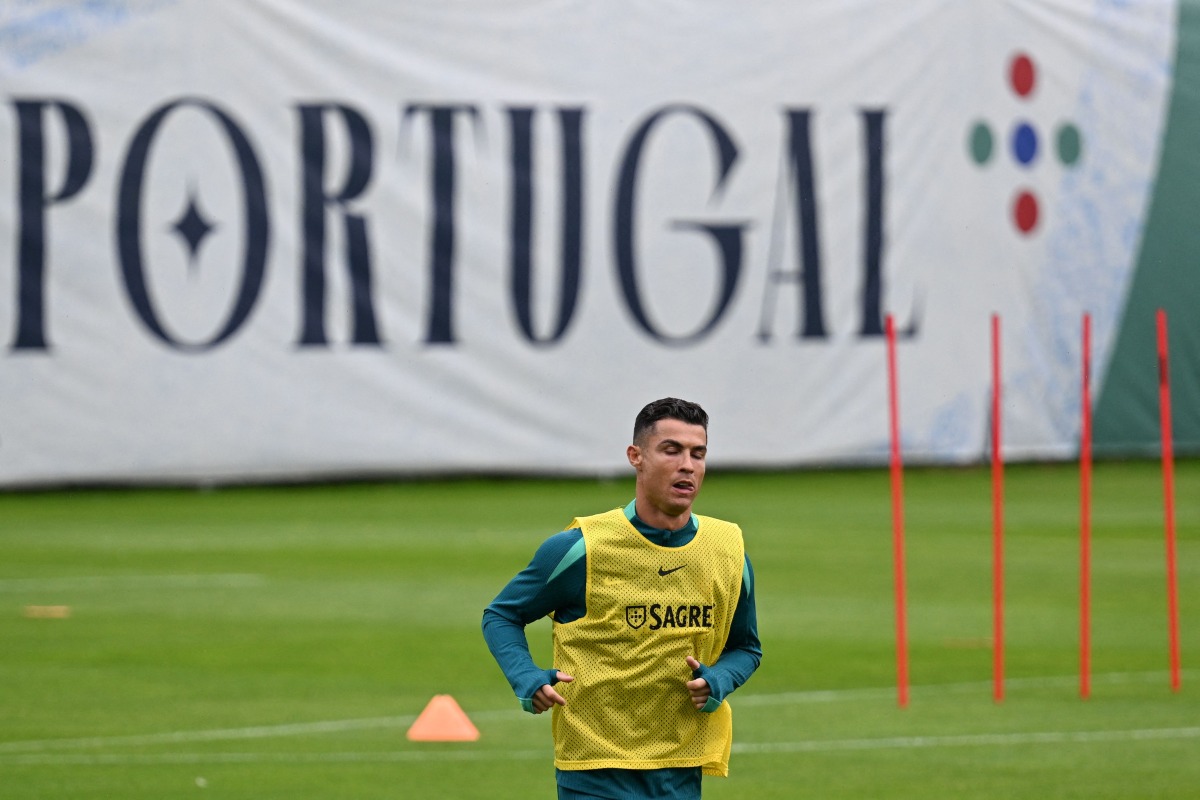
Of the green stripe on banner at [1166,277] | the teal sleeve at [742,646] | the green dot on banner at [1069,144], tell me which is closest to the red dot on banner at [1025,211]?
the green dot on banner at [1069,144]

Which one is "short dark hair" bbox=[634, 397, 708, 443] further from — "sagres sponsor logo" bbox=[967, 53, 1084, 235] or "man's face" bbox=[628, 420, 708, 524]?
"sagres sponsor logo" bbox=[967, 53, 1084, 235]

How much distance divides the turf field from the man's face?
364 centimetres

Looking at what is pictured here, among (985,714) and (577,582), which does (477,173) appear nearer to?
(985,714)

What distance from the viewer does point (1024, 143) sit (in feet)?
91.7

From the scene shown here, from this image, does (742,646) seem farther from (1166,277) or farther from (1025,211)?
(1166,277)

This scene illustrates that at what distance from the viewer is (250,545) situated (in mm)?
19719

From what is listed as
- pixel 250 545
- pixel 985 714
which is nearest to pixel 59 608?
pixel 250 545

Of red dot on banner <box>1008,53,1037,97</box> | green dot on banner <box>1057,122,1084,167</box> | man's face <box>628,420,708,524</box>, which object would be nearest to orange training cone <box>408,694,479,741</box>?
man's face <box>628,420,708,524</box>

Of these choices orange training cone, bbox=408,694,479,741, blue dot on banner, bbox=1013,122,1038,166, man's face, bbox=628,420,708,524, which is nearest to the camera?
man's face, bbox=628,420,708,524

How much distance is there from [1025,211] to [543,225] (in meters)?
5.72

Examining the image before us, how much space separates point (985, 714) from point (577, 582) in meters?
5.70

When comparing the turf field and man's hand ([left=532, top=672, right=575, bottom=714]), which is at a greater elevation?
man's hand ([left=532, top=672, right=575, bottom=714])

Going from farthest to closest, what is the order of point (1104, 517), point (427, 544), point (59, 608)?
1. point (1104, 517)
2. point (427, 544)
3. point (59, 608)

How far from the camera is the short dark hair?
19.6 feet
